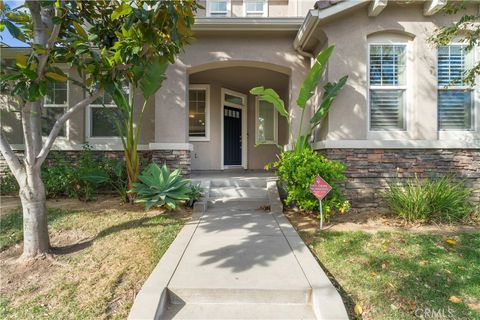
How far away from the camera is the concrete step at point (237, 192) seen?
6926 millimetres

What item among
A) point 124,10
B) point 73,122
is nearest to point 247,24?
point 124,10

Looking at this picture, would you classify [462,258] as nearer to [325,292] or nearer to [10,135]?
[325,292]

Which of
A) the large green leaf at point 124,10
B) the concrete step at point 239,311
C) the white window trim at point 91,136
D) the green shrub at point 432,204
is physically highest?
the large green leaf at point 124,10

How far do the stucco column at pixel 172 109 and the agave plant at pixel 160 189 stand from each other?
1.38 metres

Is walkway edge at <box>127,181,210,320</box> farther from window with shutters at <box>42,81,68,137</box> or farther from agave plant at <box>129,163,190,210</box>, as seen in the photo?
window with shutters at <box>42,81,68,137</box>

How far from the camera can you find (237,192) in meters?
7.03

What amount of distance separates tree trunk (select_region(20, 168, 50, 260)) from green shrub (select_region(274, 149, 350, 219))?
4.01 m

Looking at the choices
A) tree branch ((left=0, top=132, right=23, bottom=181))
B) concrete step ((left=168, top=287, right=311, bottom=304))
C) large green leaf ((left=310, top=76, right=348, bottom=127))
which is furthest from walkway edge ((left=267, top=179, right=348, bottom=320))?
tree branch ((left=0, top=132, right=23, bottom=181))

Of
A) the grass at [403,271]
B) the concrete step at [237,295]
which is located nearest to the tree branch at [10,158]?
the concrete step at [237,295]

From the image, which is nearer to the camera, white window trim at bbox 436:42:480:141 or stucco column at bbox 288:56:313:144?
white window trim at bbox 436:42:480:141

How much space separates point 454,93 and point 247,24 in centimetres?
493

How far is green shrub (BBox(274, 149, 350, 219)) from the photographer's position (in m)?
5.40

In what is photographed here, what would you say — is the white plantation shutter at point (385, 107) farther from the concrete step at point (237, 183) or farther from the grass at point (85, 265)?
the grass at point (85, 265)

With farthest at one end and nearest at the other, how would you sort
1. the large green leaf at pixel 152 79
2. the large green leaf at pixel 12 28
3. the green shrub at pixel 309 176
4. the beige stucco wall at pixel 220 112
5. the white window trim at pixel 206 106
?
the white window trim at pixel 206 106 < the beige stucco wall at pixel 220 112 < the large green leaf at pixel 152 79 < the green shrub at pixel 309 176 < the large green leaf at pixel 12 28
